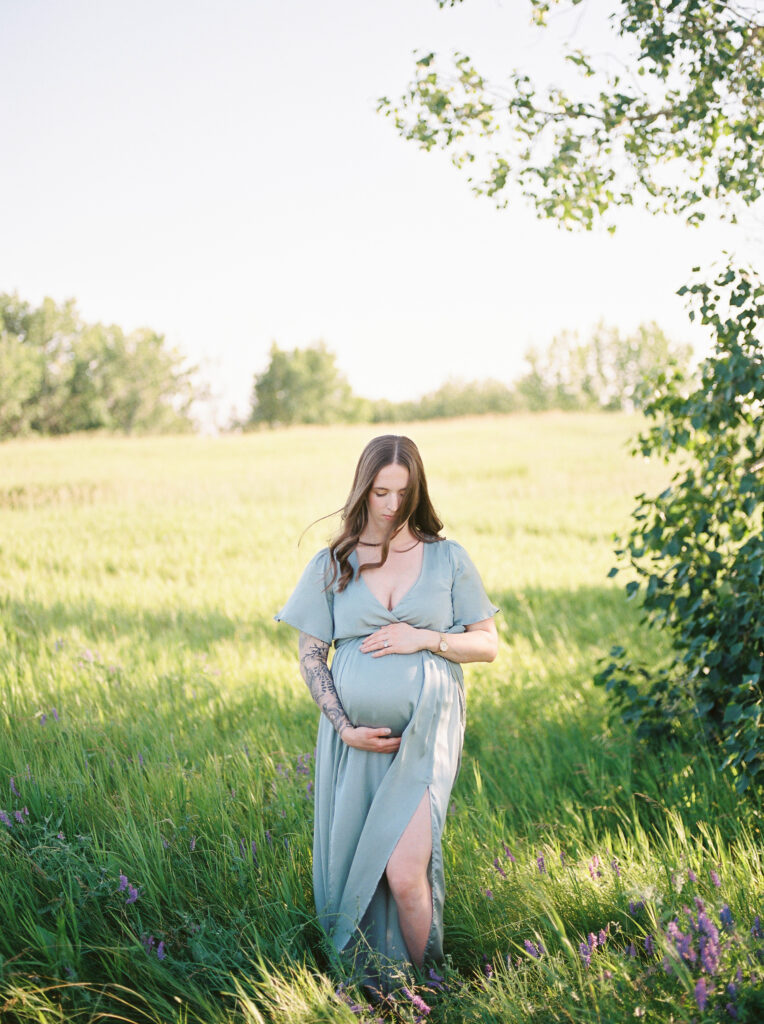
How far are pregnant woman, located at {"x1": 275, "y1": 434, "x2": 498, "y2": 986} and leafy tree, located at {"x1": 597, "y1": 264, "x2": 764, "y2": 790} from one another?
5.39 ft

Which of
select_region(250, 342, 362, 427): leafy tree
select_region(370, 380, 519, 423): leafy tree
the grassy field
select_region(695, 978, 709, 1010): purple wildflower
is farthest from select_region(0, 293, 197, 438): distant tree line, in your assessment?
select_region(370, 380, 519, 423): leafy tree

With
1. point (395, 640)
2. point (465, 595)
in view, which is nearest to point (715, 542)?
point (465, 595)

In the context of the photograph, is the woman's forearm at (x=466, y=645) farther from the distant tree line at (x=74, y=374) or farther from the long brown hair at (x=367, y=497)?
the distant tree line at (x=74, y=374)

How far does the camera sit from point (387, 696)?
2723 millimetres

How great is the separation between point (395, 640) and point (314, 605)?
0.36m

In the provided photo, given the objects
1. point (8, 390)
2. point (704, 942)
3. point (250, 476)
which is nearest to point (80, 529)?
point (8, 390)

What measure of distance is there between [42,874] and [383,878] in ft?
4.15

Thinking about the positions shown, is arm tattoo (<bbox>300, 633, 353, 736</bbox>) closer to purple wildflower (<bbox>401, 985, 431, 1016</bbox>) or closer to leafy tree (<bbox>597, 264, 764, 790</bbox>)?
purple wildflower (<bbox>401, 985, 431, 1016</bbox>)

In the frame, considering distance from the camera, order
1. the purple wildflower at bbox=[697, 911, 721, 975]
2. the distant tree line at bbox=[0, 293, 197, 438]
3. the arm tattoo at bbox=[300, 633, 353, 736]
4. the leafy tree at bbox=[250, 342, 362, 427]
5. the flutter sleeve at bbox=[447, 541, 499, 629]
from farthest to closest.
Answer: the leafy tree at bbox=[250, 342, 362, 427]
the distant tree line at bbox=[0, 293, 197, 438]
the flutter sleeve at bbox=[447, 541, 499, 629]
the arm tattoo at bbox=[300, 633, 353, 736]
the purple wildflower at bbox=[697, 911, 721, 975]

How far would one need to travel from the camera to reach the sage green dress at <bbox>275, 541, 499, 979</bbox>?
2711mm

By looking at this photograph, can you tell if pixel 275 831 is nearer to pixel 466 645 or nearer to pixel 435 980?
pixel 435 980

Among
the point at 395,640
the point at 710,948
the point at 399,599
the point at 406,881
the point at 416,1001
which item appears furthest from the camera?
the point at 399,599

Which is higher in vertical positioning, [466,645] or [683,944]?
[466,645]

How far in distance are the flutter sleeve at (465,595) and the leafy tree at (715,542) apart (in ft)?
4.91
